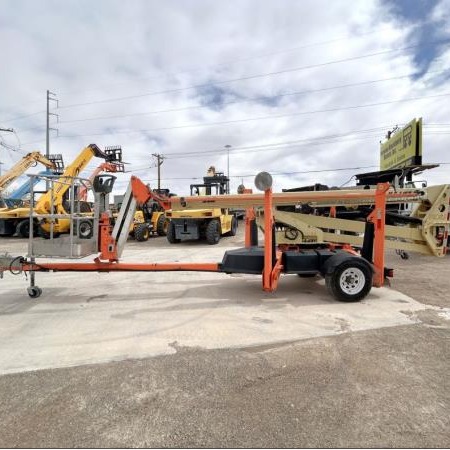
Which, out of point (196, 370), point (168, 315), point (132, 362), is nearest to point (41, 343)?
point (132, 362)

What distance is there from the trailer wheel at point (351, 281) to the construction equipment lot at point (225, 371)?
0.64 ft

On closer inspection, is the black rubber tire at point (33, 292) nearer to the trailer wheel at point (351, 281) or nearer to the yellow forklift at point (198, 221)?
the trailer wheel at point (351, 281)

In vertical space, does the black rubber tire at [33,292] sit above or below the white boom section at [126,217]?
below

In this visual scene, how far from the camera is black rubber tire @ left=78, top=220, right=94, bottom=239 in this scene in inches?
234

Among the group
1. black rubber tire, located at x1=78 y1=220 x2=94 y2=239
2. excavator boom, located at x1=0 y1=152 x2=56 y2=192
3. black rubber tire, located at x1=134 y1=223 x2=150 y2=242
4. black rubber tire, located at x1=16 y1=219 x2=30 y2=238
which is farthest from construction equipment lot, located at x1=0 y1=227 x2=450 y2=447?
excavator boom, located at x1=0 y1=152 x2=56 y2=192

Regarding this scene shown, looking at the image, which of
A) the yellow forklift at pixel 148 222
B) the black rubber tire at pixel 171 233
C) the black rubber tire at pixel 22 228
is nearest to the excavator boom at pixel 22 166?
the black rubber tire at pixel 22 228

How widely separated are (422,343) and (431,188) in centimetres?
452

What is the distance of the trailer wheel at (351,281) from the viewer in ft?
18.3

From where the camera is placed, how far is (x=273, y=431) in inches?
96.3

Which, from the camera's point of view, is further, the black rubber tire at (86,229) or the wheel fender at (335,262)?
the black rubber tire at (86,229)

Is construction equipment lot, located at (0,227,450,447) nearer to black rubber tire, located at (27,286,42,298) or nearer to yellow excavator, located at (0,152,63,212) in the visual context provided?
black rubber tire, located at (27,286,42,298)

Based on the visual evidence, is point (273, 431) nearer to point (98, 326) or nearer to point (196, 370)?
point (196, 370)

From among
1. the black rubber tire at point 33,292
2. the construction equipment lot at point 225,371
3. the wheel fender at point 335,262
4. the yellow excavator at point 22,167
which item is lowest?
the construction equipment lot at point 225,371

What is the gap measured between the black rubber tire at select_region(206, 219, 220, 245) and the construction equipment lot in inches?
348
